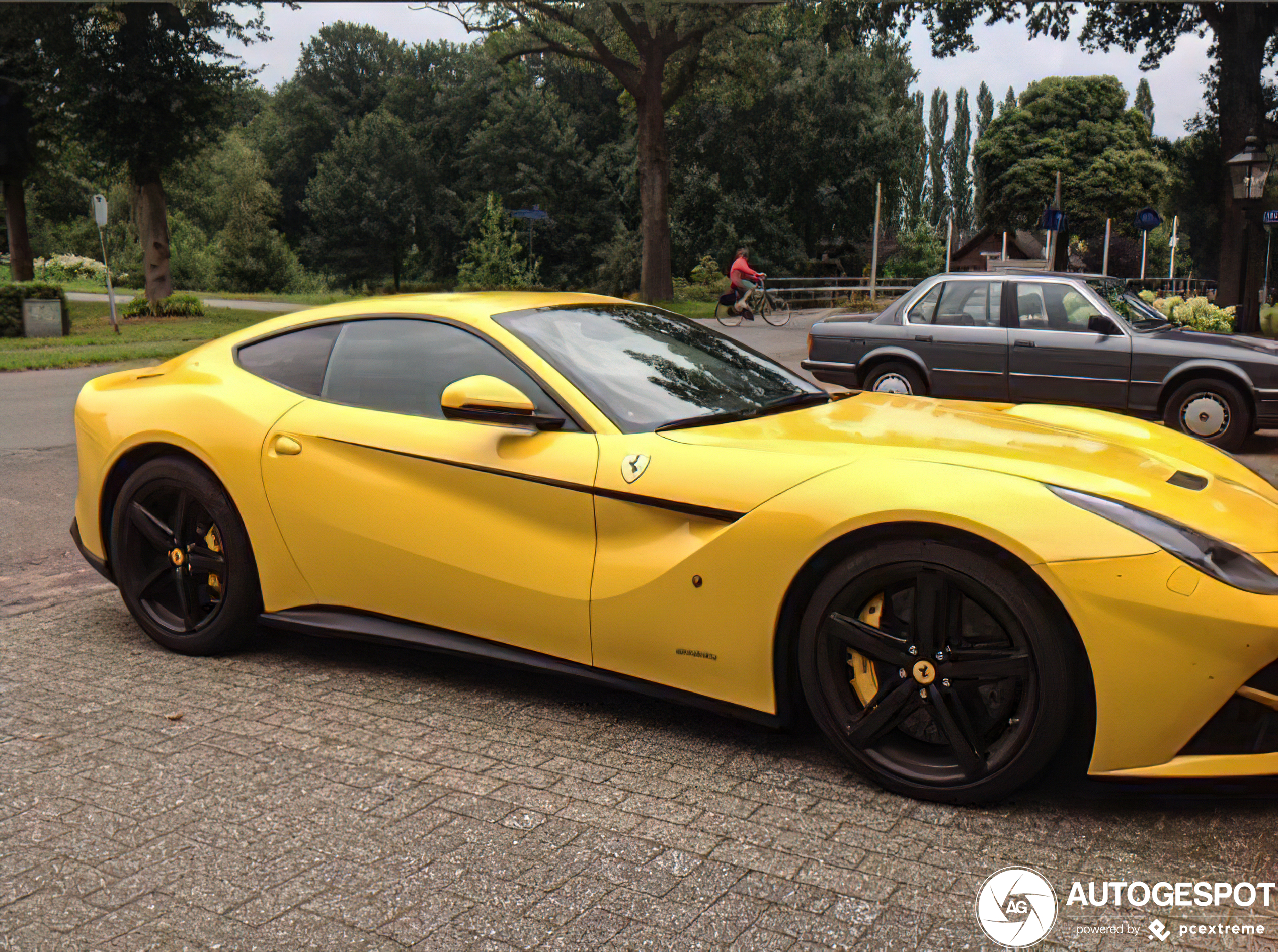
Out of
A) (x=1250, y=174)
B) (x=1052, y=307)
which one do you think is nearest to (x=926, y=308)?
(x=1052, y=307)

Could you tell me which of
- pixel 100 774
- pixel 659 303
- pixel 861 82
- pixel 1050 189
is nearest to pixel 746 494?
pixel 100 774

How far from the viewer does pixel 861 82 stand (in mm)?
50188

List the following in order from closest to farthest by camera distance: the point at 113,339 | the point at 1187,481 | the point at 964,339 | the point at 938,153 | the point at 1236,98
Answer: the point at 1187,481
the point at 964,339
the point at 113,339
the point at 1236,98
the point at 938,153

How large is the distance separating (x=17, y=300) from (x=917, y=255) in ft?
138

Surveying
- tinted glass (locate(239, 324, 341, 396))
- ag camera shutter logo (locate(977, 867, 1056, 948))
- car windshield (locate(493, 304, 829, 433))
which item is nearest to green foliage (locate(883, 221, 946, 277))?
car windshield (locate(493, 304, 829, 433))

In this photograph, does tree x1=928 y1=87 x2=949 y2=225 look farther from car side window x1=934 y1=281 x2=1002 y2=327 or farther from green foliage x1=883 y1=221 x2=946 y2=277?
car side window x1=934 y1=281 x2=1002 y2=327

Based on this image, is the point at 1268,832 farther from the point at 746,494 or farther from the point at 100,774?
the point at 100,774

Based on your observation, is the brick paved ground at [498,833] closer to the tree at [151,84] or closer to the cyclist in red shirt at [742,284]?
the cyclist in red shirt at [742,284]

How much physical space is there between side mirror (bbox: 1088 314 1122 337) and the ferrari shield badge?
859cm

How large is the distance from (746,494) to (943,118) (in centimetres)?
10162

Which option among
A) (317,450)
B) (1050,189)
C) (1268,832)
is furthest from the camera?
(1050,189)

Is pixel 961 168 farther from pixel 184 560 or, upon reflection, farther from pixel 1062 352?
pixel 184 560

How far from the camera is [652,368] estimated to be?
3982 millimetres

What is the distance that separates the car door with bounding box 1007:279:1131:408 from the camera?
1071 centimetres
